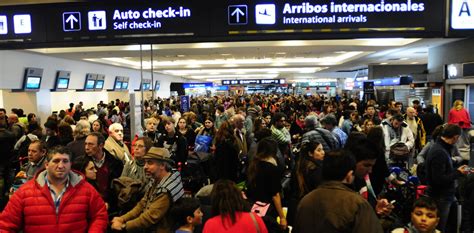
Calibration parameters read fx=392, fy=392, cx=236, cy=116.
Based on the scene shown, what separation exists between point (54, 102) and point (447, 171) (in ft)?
58.6

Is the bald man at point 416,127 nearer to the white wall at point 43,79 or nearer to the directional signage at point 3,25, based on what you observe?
the directional signage at point 3,25

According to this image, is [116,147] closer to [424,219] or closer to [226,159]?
[226,159]

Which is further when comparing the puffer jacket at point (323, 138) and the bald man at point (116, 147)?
the puffer jacket at point (323, 138)

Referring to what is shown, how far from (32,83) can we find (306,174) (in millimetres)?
13001

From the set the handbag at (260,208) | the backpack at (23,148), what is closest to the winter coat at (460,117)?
the handbag at (260,208)

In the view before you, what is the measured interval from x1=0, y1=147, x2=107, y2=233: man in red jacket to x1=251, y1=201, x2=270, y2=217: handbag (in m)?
1.40

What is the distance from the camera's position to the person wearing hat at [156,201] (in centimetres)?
304

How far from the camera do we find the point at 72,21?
6164mm

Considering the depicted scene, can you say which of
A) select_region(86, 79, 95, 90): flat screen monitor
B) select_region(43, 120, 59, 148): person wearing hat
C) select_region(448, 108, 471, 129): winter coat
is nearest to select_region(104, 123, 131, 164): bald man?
select_region(43, 120, 59, 148): person wearing hat

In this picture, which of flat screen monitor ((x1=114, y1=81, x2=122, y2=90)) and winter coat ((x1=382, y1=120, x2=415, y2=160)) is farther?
flat screen monitor ((x1=114, y1=81, x2=122, y2=90))

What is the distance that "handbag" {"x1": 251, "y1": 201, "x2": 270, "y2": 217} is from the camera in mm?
3729

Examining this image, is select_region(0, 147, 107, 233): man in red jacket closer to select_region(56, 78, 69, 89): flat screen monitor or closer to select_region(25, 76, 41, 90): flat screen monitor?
select_region(25, 76, 41, 90): flat screen monitor

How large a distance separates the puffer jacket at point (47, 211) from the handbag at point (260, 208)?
4.67ft

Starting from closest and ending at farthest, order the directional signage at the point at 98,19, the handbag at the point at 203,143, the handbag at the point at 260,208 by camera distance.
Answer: the handbag at the point at 260,208, the directional signage at the point at 98,19, the handbag at the point at 203,143
